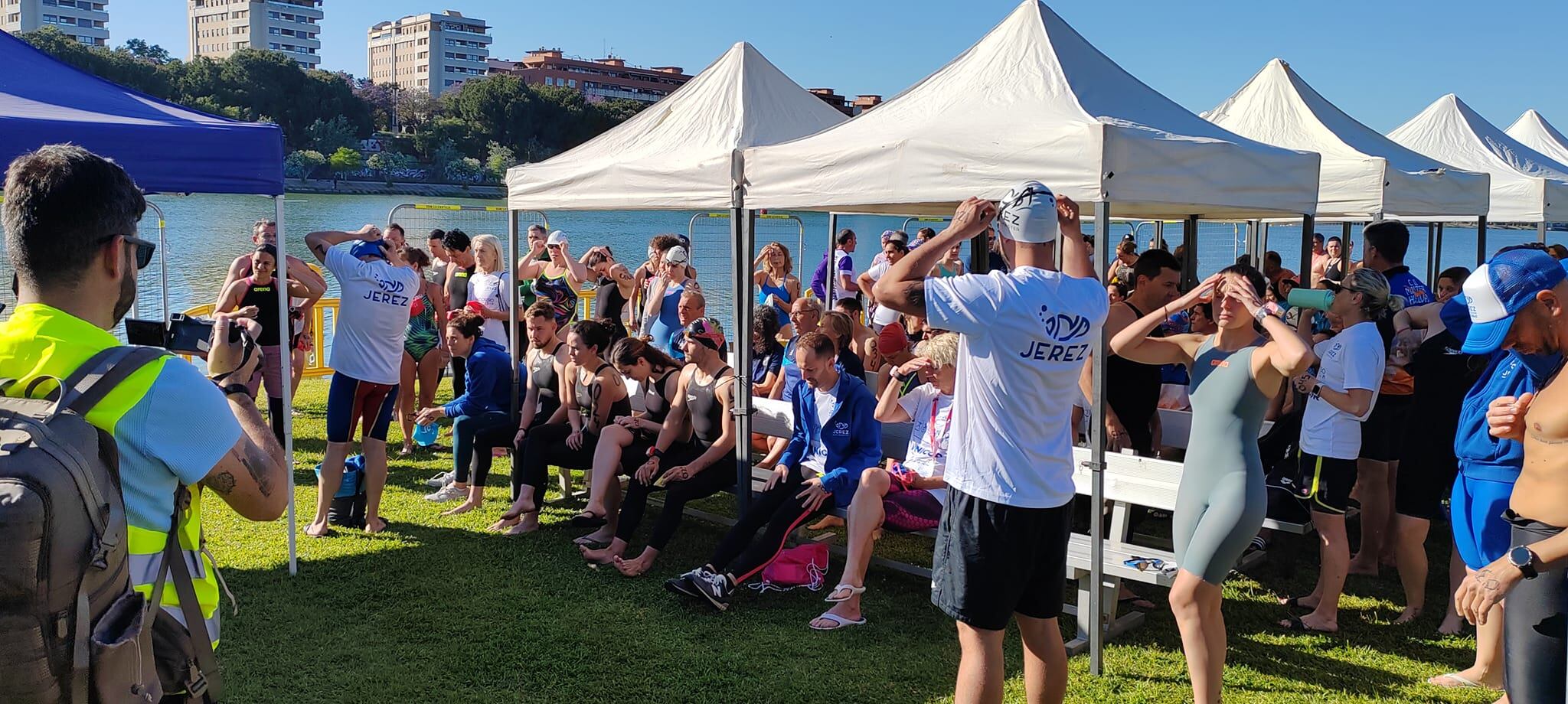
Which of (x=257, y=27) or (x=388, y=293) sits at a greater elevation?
(x=257, y=27)

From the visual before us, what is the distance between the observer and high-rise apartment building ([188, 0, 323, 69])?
524ft

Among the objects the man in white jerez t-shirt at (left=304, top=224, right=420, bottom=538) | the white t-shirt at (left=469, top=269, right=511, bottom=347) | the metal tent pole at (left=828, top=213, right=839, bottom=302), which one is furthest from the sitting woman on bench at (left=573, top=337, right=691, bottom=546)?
the metal tent pole at (left=828, top=213, right=839, bottom=302)

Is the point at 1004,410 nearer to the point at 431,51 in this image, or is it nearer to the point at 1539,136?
the point at 1539,136

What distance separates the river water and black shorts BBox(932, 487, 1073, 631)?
2.31m

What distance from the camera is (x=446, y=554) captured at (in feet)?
19.2

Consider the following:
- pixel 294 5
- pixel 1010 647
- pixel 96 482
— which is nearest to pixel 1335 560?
pixel 1010 647

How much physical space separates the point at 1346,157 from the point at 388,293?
729 cm

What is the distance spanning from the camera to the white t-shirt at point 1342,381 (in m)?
4.54

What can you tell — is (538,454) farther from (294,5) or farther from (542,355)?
(294,5)

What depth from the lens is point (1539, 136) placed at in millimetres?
15234

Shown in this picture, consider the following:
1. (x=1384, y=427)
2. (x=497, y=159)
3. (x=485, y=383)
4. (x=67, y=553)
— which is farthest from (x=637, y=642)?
(x=497, y=159)

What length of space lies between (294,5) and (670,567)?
7221 inches

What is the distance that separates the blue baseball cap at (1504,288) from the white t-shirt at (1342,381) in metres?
1.93

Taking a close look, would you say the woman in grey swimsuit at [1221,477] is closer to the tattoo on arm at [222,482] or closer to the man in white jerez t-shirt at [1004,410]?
the man in white jerez t-shirt at [1004,410]
